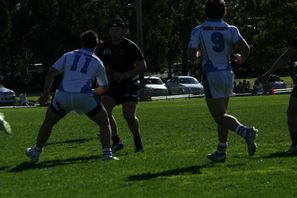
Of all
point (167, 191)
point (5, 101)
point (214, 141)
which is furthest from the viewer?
point (5, 101)

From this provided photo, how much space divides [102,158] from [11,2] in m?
61.6

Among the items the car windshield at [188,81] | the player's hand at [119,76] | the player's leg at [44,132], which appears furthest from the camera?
the car windshield at [188,81]

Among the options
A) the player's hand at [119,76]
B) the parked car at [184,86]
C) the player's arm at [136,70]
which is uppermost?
the player's arm at [136,70]

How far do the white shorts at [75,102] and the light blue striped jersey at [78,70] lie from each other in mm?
68

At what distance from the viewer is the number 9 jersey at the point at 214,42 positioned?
29.5ft

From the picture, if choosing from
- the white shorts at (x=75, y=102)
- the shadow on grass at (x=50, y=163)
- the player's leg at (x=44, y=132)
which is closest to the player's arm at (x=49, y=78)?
the white shorts at (x=75, y=102)

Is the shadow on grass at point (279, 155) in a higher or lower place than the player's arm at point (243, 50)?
lower

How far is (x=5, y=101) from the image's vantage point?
4894cm

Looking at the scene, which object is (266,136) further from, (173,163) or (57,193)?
(57,193)

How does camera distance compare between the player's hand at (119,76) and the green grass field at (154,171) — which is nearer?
the green grass field at (154,171)

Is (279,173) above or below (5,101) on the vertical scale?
above

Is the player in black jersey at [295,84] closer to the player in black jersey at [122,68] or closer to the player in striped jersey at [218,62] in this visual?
the player in striped jersey at [218,62]

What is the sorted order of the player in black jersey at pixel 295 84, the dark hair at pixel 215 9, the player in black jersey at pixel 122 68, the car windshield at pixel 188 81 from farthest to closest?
the car windshield at pixel 188 81 → the player in black jersey at pixel 122 68 → the player in black jersey at pixel 295 84 → the dark hair at pixel 215 9

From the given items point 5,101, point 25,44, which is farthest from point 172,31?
Result: point 5,101
